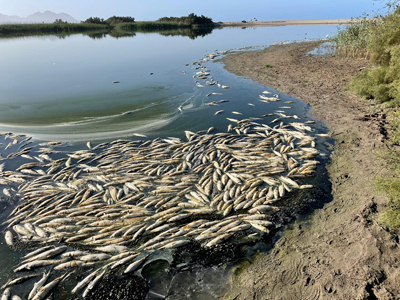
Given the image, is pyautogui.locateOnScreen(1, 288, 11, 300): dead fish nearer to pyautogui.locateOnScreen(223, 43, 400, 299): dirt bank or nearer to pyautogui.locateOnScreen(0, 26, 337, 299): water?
pyautogui.locateOnScreen(0, 26, 337, 299): water

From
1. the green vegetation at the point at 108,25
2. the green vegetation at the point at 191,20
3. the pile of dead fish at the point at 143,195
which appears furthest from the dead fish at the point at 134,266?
the green vegetation at the point at 191,20

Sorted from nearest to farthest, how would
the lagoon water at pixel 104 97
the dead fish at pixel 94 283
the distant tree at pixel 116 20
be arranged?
the dead fish at pixel 94 283 < the lagoon water at pixel 104 97 < the distant tree at pixel 116 20

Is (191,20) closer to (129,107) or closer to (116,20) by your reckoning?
(116,20)

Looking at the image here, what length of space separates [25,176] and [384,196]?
1274 centimetres

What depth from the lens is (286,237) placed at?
6750 millimetres

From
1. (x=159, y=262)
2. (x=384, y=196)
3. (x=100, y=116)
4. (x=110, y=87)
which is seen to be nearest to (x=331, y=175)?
(x=384, y=196)

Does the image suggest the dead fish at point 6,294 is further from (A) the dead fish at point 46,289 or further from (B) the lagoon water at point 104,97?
(B) the lagoon water at point 104,97

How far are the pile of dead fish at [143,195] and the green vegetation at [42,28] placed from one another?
7057 centimetres

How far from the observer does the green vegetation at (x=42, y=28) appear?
61.3 meters

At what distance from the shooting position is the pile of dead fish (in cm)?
649

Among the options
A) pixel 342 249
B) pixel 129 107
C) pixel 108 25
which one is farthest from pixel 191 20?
pixel 342 249

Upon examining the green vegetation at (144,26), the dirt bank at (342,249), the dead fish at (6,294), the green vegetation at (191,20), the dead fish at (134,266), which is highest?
the green vegetation at (191,20)

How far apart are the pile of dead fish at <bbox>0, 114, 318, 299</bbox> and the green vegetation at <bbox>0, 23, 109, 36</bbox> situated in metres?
70.6

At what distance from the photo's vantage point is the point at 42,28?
6638 cm
